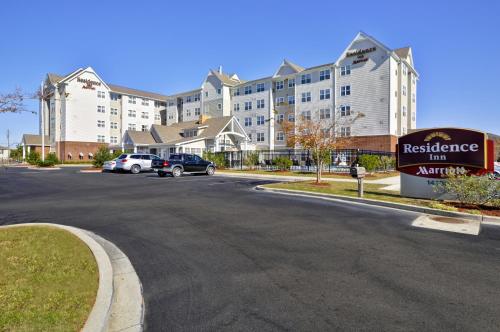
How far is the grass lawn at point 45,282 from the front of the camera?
3.17 m

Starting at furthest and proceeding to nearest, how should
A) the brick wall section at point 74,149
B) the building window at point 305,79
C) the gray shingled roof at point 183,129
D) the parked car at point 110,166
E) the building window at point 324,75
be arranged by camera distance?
the brick wall section at point 74,149 < the building window at point 305,79 < the building window at point 324,75 < the gray shingled roof at point 183,129 < the parked car at point 110,166

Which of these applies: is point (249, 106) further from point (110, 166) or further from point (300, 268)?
point (300, 268)

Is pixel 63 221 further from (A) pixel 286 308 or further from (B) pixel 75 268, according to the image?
(A) pixel 286 308

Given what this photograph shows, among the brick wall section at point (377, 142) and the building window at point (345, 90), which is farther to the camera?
the building window at point (345, 90)

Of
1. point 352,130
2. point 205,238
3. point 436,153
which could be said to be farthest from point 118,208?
point 352,130

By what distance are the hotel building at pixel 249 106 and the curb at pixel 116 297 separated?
36613mm

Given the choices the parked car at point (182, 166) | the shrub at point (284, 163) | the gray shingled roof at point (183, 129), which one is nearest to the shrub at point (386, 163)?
the shrub at point (284, 163)

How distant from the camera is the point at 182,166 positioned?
2455cm

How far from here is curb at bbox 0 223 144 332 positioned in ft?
10.7

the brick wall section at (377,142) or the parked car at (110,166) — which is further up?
the brick wall section at (377,142)

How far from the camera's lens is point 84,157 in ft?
186

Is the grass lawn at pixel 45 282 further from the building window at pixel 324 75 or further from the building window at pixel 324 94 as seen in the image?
the building window at pixel 324 75

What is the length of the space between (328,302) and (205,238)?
137 inches

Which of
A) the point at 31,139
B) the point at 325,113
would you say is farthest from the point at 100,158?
the point at 31,139
